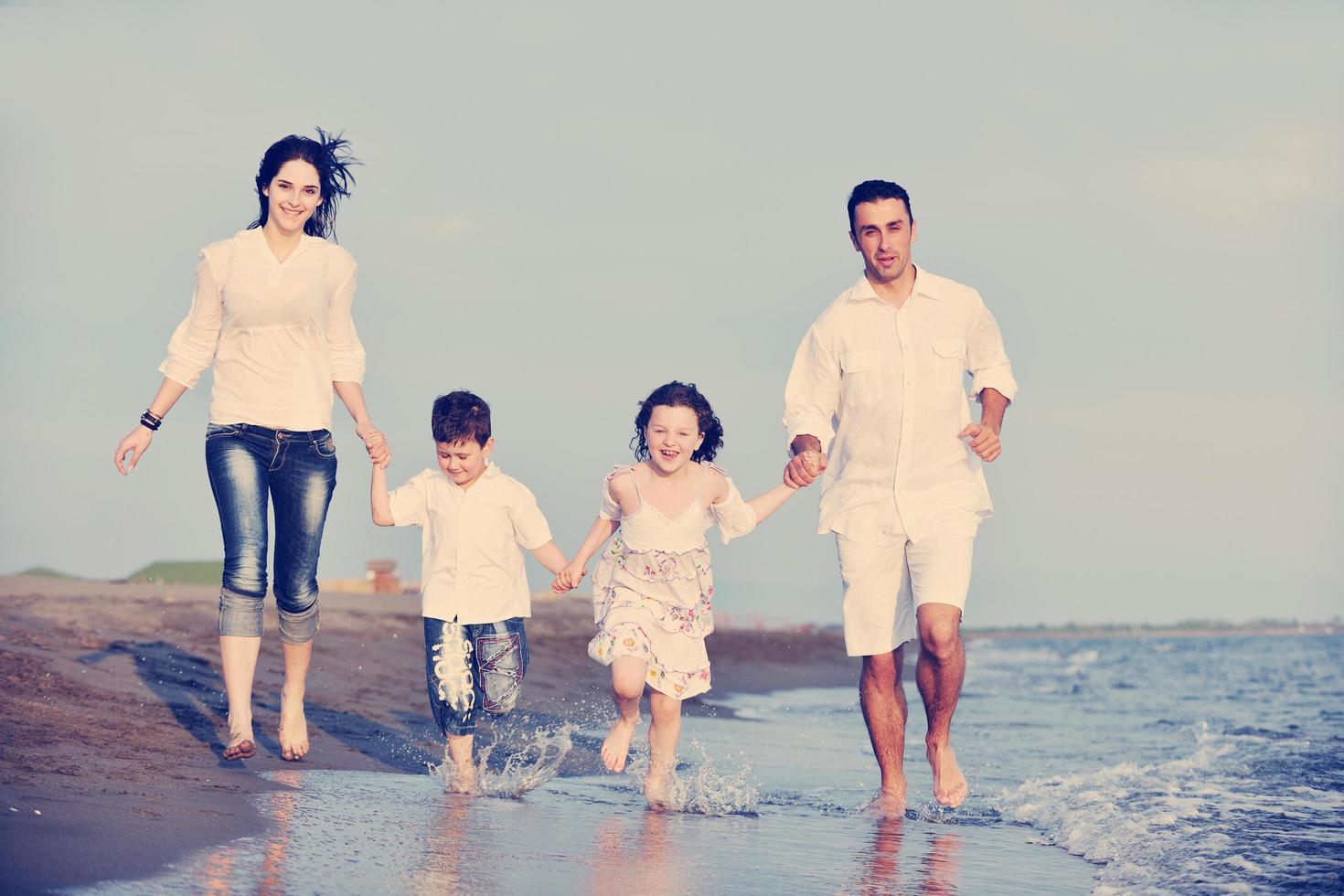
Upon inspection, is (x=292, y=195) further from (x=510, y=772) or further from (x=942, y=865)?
(x=942, y=865)

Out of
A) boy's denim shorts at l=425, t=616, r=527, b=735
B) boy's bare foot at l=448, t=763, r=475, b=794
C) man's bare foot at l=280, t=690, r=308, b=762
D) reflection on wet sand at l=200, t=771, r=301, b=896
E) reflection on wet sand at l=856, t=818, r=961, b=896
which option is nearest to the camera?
reflection on wet sand at l=200, t=771, r=301, b=896

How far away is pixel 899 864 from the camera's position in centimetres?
508

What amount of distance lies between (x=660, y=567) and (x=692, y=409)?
0.70 meters

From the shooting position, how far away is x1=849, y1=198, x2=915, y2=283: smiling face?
6397 millimetres

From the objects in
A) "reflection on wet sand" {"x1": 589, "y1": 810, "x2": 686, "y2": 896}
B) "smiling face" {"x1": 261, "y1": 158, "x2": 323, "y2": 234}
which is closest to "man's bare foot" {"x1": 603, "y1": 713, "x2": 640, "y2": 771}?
"reflection on wet sand" {"x1": 589, "y1": 810, "x2": 686, "y2": 896}

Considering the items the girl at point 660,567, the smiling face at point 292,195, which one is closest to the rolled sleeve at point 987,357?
the girl at point 660,567

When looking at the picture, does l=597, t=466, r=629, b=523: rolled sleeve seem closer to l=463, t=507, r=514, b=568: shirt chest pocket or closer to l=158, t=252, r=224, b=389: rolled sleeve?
l=463, t=507, r=514, b=568: shirt chest pocket

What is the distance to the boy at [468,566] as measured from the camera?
641 cm

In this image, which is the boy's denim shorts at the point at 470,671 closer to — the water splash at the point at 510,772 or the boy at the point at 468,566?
the boy at the point at 468,566

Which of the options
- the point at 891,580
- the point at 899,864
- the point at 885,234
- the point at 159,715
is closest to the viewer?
the point at 899,864

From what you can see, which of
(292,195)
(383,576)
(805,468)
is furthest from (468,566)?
(383,576)

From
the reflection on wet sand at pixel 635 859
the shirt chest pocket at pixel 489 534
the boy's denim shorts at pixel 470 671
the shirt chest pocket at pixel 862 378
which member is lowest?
the reflection on wet sand at pixel 635 859

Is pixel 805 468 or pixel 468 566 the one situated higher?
pixel 805 468

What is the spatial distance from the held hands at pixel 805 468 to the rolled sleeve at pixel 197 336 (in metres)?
2.53
